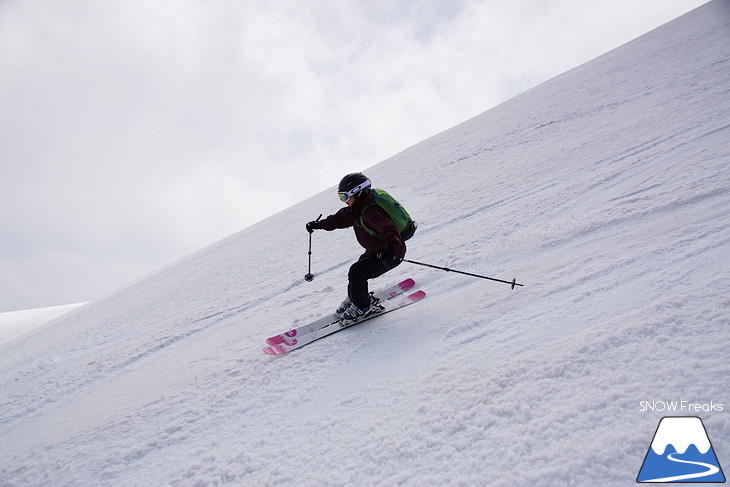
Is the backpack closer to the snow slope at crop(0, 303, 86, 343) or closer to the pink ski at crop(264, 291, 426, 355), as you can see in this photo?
the pink ski at crop(264, 291, 426, 355)

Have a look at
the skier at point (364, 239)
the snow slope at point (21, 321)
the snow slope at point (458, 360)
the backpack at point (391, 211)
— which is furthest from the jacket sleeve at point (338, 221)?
the snow slope at point (21, 321)

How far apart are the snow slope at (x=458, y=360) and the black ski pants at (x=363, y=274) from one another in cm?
38

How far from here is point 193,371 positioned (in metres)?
4.33

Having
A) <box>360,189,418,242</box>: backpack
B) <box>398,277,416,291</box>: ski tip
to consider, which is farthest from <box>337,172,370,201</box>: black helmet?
<box>398,277,416,291</box>: ski tip

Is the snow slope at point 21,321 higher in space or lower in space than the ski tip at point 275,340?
higher

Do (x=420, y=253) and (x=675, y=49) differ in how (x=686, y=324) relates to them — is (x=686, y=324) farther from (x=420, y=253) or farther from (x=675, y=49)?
(x=675, y=49)

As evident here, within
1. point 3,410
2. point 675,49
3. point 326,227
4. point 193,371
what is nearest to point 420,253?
point 326,227

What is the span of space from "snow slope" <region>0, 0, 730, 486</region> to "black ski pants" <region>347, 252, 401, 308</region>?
14.9 inches

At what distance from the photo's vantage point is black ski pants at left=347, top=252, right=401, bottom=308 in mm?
4301

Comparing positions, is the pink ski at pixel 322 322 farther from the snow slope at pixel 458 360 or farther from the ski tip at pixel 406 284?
the snow slope at pixel 458 360

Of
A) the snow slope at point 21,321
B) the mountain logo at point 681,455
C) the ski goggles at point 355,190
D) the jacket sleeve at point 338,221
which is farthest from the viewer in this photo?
the snow slope at point 21,321

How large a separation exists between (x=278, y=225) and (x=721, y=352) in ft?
41.5

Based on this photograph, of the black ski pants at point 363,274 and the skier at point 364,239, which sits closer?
the skier at point 364,239

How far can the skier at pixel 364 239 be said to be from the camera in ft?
13.0
